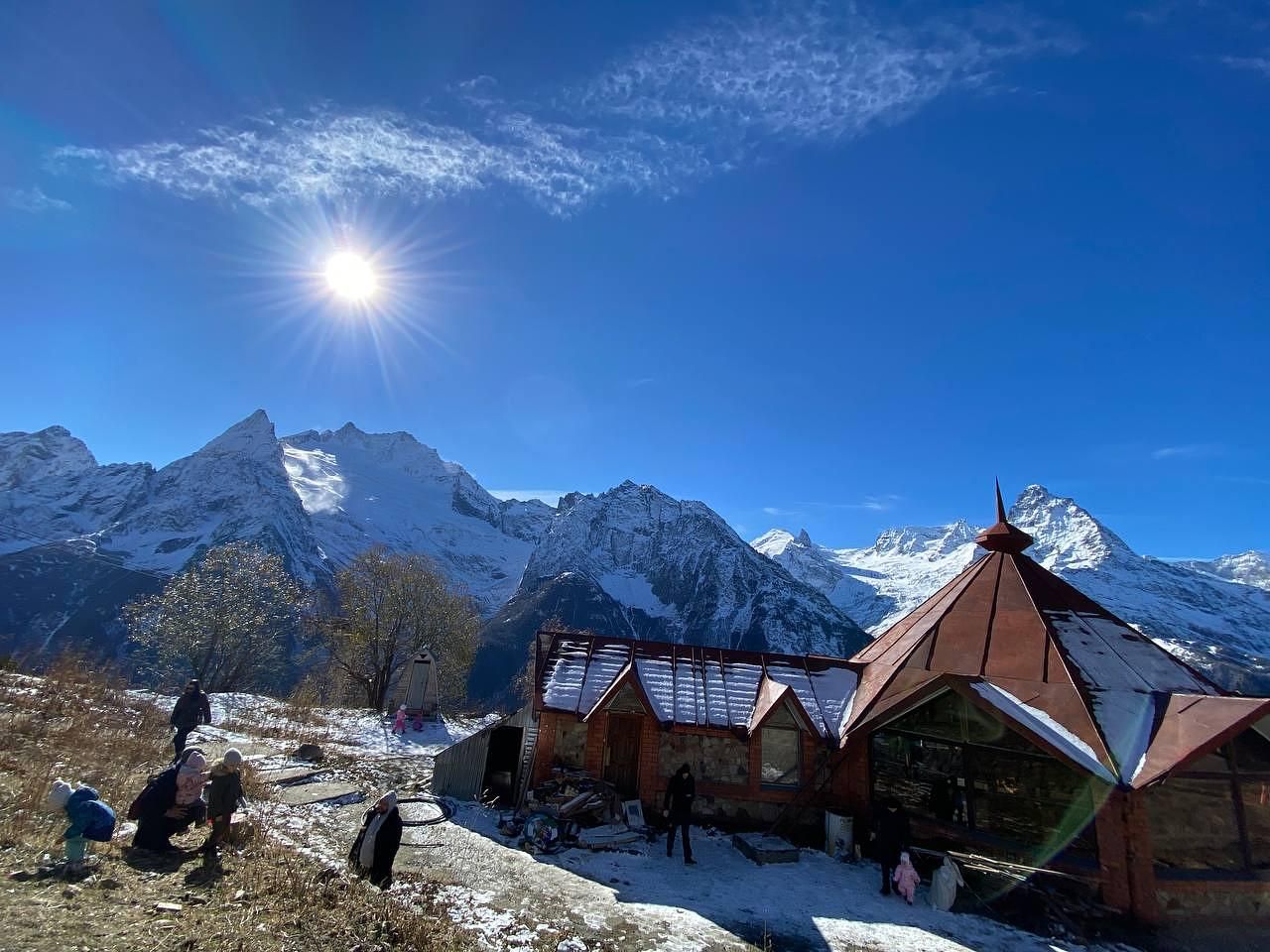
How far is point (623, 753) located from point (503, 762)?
3909 millimetres

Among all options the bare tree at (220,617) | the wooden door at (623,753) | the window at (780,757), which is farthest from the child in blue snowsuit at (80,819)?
the bare tree at (220,617)

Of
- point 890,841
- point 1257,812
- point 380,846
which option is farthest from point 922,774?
point 380,846

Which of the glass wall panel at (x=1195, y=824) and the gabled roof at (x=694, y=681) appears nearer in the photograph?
the glass wall panel at (x=1195, y=824)

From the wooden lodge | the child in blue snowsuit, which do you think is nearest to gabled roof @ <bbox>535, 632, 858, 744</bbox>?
the wooden lodge

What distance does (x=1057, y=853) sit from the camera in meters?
13.1

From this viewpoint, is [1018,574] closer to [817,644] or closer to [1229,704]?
[1229,704]

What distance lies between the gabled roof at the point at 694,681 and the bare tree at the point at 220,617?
96.0 feet

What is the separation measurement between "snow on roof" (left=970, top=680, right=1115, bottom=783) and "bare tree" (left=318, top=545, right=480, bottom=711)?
3641 centimetres

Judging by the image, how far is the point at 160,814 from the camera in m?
9.91

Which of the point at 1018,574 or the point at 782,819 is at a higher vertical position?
the point at 1018,574

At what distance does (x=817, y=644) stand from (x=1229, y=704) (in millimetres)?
185423

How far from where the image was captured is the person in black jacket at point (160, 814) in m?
9.82

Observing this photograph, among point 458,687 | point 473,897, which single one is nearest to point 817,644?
point 458,687

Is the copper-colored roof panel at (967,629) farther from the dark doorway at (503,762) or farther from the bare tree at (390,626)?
the bare tree at (390,626)
